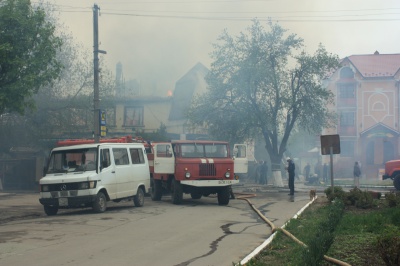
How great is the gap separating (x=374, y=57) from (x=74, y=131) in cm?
3515

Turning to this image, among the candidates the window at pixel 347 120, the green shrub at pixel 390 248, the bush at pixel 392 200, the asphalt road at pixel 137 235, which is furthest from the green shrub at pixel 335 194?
the window at pixel 347 120

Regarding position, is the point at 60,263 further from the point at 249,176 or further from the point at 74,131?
the point at 249,176

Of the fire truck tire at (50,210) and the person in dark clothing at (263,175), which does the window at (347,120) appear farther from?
the fire truck tire at (50,210)

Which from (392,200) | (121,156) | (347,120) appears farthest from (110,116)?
(347,120)

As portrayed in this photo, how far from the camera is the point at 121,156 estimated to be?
17.2 metres

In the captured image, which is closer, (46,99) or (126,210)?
(126,210)

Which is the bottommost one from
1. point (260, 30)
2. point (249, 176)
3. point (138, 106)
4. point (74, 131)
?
point (249, 176)

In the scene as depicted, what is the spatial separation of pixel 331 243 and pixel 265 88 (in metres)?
26.4

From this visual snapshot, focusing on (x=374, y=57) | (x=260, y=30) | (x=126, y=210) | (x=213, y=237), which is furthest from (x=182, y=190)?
(x=374, y=57)

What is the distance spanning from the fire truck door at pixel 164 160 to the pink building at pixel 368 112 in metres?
33.8

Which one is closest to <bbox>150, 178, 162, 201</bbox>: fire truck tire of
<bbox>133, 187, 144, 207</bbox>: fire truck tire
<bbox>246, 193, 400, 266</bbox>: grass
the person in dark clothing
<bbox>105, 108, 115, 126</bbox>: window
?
<bbox>133, 187, 144, 207</bbox>: fire truck tire

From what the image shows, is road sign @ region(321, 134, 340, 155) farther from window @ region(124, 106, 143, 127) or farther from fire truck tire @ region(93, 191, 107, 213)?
window @ region(124, 106, 143, 127)

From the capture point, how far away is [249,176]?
1710 inches

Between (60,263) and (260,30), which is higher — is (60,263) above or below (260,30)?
below
